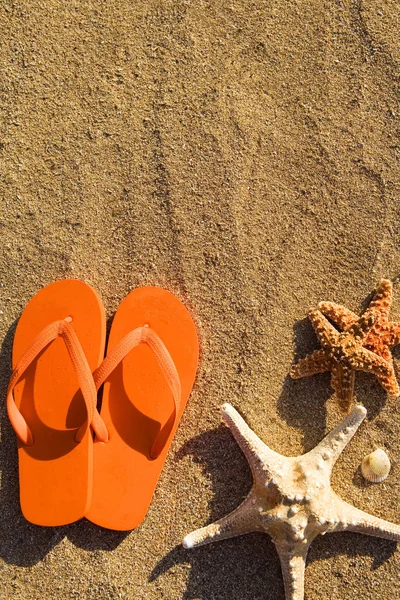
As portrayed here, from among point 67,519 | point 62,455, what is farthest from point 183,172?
point 67,519

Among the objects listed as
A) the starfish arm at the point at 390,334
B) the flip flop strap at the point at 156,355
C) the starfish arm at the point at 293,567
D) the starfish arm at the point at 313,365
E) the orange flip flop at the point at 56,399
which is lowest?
the orange flip flop at the point at 56,399

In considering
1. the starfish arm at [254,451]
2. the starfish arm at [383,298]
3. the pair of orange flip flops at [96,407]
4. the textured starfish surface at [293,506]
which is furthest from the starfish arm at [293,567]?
the starfish arm at [383,298]

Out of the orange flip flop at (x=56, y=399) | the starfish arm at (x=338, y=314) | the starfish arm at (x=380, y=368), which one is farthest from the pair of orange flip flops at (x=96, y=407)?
the starfish arm at (x=380, y=368)

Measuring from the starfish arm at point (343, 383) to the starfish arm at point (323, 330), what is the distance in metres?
0.08

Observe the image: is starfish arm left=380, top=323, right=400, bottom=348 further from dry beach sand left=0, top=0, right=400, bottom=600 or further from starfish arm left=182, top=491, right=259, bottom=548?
starfish arm left=182, top=491, right=259, bottom=548

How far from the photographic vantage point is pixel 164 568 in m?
1.91

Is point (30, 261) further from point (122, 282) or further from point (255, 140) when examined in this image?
point (255, 140)

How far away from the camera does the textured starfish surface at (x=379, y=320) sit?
6.01ft

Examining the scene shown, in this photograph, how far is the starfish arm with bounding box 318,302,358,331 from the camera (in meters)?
1.85

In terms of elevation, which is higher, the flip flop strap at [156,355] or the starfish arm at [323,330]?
the starfish arm at [323,330]

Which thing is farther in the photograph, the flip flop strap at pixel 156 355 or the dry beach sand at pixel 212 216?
the dry beach sand at pixel 212 216

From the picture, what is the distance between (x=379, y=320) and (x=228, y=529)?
2.81 feet

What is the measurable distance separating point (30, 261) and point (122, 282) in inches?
13.7

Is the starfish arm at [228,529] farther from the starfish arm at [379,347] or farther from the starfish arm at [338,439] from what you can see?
the starfish arm at [379,347]
